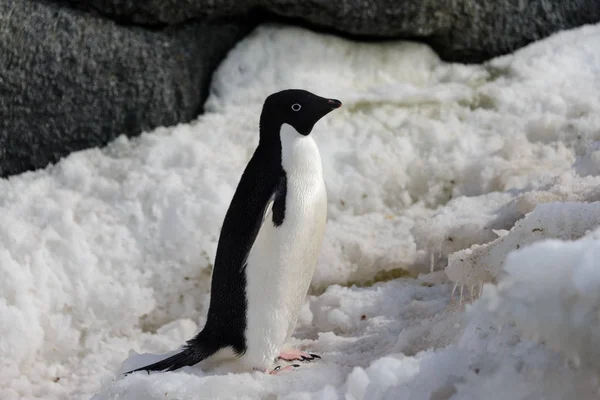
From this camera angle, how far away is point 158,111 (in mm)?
3389

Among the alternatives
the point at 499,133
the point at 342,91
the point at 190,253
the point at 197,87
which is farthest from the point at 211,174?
the point at 499,133

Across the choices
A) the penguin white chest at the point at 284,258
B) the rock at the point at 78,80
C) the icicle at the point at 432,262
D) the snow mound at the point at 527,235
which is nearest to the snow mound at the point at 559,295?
the snow mound at the point at 527,235

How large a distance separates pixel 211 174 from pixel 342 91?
2.77ft

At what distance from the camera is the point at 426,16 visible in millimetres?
3678

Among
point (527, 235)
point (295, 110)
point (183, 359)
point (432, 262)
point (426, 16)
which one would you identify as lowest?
point (183, 359)

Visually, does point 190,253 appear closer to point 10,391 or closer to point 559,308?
point 10,391

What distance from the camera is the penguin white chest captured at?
82.4 inches

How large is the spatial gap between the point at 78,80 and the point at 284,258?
1574 mm

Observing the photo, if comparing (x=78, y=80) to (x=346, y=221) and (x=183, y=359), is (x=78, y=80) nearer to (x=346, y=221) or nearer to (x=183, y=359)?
(x=346, y=221)

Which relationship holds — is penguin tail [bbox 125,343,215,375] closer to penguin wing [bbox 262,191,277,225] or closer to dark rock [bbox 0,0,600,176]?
penguin wing [bbox 262,191,277,225]

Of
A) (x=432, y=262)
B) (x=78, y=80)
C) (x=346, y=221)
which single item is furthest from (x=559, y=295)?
(x=78, y=80)

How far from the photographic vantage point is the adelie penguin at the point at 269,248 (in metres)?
2.09

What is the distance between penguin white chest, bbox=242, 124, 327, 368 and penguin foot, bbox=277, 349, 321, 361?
39 mm

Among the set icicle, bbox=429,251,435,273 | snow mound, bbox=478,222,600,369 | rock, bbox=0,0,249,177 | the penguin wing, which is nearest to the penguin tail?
the penguin wing
